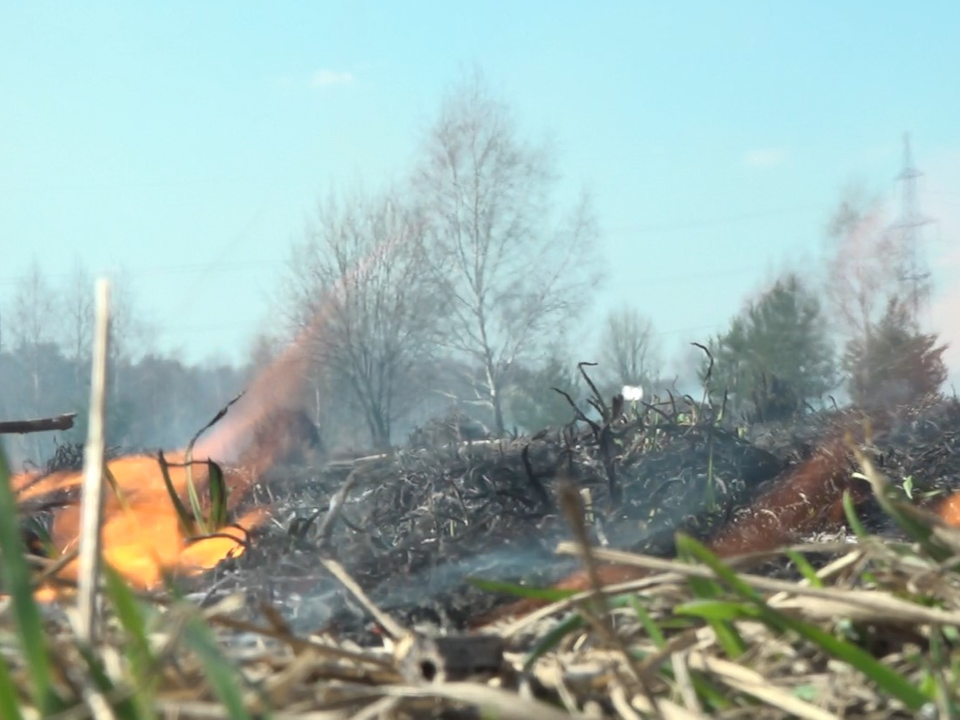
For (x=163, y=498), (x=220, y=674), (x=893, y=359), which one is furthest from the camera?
(x=893, y=359)

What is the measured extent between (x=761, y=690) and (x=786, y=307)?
1067cm

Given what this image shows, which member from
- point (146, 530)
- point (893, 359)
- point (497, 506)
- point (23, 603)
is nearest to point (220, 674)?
point (23, 603)

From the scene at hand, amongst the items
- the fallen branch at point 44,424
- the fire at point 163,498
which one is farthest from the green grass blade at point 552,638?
the fallen branch at point 44,424

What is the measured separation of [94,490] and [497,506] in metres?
1.28

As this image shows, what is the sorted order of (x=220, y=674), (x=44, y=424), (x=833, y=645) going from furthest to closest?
1. (x=44, y=424)
2. (x=833, y=645)
3. (x=220, y=674)

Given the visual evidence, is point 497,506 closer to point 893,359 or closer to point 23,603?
point 23,603

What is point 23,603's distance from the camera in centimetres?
65

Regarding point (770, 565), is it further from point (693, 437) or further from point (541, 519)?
point (693, 437)

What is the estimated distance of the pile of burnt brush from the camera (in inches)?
55.8

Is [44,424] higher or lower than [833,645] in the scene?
higher

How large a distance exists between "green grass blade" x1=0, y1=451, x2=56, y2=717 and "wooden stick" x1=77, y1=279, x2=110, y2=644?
0.04m

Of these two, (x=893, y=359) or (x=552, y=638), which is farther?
(x=893, y=359)

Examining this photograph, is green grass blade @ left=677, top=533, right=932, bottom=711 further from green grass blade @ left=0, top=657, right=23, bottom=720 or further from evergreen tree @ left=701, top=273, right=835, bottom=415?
evergreen tree @ left=701, top=273, right=835, bottom=415

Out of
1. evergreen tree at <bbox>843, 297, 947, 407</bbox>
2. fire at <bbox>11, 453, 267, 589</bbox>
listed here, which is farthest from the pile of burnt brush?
evergreen tree at <bbox>843, 297, 947, 407</bbox>
